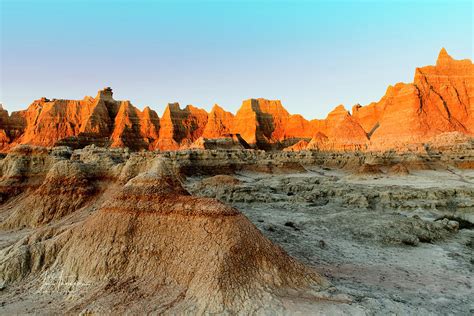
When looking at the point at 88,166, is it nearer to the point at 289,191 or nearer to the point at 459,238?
the point at 289,191

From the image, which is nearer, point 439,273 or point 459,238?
point 439,273

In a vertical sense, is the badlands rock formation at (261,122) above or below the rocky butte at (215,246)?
above


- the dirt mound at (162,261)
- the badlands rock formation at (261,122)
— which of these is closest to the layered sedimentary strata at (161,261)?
the dirt mound at (162,261)

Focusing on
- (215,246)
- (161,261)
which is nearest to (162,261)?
(161,261)

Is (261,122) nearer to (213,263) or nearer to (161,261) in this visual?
(161,261)

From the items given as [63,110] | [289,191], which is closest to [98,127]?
[63,110]

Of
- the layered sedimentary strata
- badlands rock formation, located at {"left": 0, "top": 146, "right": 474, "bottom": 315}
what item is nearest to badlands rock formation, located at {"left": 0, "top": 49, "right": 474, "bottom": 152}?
badlands rock formation, located at {"left": 0, "top": 146, "right": 474, "bottom": 315}

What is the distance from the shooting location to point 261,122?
429 ft

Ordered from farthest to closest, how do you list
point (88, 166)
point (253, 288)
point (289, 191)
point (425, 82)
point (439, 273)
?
point (425, 82), point (289, 191), point (88, 166), point (439, 273), point (253, 288)

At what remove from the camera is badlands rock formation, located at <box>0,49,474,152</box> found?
3762 inches

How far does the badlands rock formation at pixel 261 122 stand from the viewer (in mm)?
95562

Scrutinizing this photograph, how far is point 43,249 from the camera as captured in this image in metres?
11.3

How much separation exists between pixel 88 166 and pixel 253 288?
1973cm

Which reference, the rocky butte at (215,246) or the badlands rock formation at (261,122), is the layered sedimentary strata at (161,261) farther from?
the badlands rock formation at (261,122)
